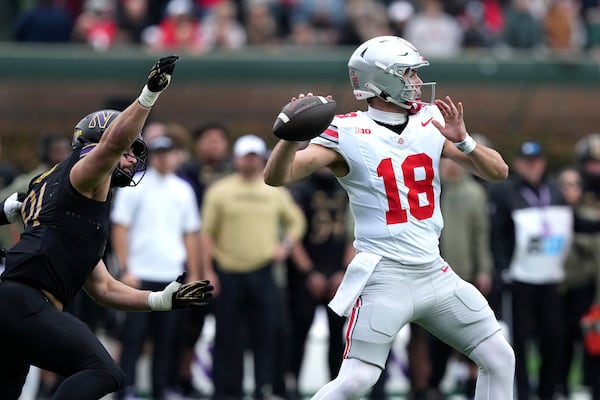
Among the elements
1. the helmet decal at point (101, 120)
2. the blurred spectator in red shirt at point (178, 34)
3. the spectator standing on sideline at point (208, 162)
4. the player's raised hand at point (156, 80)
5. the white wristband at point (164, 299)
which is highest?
the blurred spectator in red shirt at point (178, 34)

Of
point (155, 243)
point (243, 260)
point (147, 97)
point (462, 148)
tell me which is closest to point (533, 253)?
point (243, 260)

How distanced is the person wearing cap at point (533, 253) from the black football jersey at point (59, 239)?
15.0ft

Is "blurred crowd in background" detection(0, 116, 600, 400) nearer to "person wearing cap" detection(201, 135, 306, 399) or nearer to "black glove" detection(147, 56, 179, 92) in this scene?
"person wearing cap" detection(201, 135, 306, 399)

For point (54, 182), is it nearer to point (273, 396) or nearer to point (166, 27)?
point (273, 396)

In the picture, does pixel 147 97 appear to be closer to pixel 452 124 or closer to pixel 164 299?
pixel 164 299

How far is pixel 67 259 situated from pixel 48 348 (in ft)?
1.30

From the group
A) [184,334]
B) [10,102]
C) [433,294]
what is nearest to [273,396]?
[184,334]

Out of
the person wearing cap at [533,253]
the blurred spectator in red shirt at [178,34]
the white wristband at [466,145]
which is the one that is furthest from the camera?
the blurred spectator in red shirt at [178,34]

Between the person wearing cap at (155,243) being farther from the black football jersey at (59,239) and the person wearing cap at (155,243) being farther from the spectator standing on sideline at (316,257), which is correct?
the black football jersey at (59,239)

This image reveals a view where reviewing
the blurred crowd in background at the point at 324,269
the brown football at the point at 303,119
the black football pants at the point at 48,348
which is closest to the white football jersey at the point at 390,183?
the brown football at the point at 303,119

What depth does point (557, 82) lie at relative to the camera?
13.6m

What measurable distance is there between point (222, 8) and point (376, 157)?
776cm

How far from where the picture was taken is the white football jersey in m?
6.25

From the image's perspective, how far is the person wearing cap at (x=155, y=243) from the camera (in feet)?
30.4
